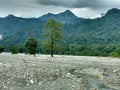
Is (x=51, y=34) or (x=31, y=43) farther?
(x=31, y=43)

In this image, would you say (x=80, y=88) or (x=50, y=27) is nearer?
(x=80, y=88)

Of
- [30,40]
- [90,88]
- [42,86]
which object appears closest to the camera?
[42,86]

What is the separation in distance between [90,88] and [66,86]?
2.84m

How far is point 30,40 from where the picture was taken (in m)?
125

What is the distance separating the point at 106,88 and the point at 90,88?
1757mm

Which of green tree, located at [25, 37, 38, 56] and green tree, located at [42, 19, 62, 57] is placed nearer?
green tree, located at [42, 19, 62, 57]

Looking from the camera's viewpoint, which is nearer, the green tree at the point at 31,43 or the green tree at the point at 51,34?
the green tree at the point at 51,34

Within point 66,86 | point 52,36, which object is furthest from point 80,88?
point 52,36

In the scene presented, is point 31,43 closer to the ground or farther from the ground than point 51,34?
closer to the ground

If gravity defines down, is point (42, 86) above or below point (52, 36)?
below

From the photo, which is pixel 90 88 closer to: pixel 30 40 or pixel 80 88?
pixel 80 88

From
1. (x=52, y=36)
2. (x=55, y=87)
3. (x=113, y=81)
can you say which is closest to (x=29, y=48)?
(x=52, y=36)

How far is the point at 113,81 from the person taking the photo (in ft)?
129

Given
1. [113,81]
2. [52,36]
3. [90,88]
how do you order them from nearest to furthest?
[90,88] < [113,81] < [52,36]
